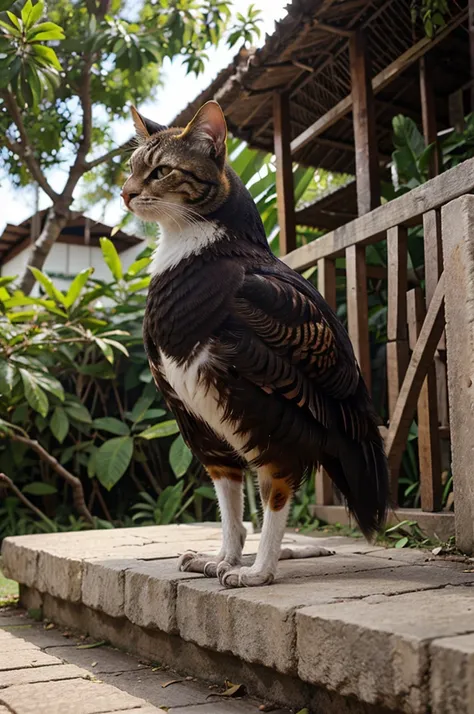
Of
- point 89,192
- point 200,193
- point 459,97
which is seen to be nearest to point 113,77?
point 459,97

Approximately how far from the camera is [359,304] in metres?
4.18

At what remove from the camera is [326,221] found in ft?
20.4

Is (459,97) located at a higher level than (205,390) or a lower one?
higher

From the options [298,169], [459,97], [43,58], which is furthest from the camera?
[298,169]

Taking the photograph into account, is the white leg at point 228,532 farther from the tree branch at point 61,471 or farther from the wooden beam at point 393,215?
the tree branch at point 61,471

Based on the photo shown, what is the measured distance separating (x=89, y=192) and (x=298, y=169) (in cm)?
1084

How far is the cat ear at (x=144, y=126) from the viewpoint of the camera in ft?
9.40

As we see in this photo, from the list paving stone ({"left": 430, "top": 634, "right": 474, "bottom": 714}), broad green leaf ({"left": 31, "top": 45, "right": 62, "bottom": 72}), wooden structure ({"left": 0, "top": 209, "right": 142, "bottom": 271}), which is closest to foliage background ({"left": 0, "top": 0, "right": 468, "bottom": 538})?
broad green leaf ({"left": 31, "top": 45, "right": 62, "bottom": 72})

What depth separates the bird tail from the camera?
2.90 meters

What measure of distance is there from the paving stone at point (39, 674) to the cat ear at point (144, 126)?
1958 millimetres

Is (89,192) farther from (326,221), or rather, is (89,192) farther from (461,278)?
(461,278)

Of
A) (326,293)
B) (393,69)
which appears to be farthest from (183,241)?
(393,69)

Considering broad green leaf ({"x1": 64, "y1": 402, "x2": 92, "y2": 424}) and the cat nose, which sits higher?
the cat nose

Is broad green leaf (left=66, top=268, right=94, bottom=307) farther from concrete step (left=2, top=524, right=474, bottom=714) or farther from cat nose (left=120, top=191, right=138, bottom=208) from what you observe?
cat nose (left=120, top=191, right=138, bottom=208)
